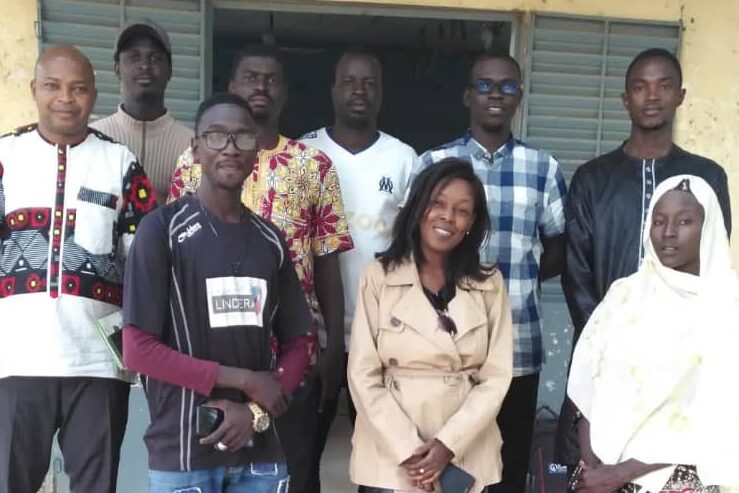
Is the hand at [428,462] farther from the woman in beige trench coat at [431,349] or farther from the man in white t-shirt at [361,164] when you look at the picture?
the man in white t-shirt at [361,164]

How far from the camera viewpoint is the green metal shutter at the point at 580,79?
451 cm

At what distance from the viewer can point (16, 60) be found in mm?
4211

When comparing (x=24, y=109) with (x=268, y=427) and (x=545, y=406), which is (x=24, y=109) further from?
(x=545, y=406)

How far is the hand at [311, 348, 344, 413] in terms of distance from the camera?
10.1 feet

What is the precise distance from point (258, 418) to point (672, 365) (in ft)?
3.86

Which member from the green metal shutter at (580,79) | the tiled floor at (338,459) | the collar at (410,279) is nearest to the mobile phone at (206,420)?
the collar at (410,279)

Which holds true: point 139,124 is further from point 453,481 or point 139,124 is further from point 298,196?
point 453,481

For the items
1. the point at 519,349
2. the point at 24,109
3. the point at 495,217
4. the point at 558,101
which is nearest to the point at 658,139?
the point at 495,217

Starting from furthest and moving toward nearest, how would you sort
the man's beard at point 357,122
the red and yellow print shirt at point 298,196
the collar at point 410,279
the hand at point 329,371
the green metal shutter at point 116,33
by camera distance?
the green metal shutter at point 116,33
the man's beard at point 357,122
the hand at point 329,371
the red and yellow print shirt at point 298,196
the collar at point 410,279

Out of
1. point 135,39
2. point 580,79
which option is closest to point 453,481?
point 135,39

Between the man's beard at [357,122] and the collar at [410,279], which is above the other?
the man's beard at [357,122]

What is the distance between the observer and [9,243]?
2.62 m

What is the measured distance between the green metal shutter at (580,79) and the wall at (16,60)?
251 cm

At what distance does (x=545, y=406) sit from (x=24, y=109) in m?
2.97
